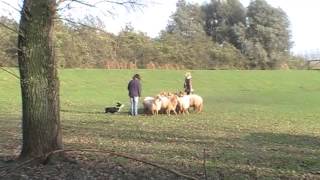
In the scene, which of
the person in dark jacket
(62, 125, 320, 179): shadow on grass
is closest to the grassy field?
(62, 125, 320, 179): shadow on grass

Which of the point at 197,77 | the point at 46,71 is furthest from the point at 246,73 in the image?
the point at 46,71

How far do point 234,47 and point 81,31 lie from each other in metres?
73.7

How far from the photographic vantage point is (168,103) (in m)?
27.7

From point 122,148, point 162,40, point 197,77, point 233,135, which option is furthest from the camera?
point 162,40

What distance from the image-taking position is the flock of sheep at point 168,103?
2738 cm

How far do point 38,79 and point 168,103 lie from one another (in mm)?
16100

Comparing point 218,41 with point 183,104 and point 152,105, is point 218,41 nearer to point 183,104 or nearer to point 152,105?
point 183,104

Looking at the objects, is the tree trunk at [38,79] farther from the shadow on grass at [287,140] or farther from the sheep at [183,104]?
the sheep at [183,104]

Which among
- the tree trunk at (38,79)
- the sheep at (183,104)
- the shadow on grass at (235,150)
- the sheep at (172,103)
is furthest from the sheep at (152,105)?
the tree trunk at (38,79)

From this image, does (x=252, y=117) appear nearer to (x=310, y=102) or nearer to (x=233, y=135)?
(x=233, y=135)

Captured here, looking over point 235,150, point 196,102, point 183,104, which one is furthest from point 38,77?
point 196,102

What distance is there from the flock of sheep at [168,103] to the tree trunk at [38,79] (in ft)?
50.3

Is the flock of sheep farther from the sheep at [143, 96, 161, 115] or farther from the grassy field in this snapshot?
the grassy field

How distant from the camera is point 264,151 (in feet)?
50.2
